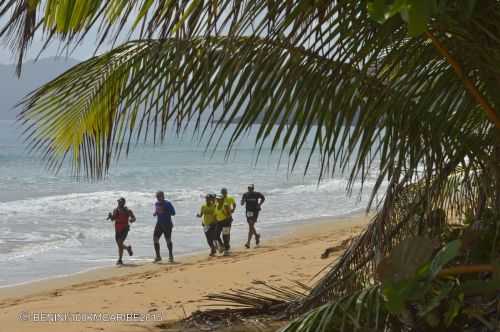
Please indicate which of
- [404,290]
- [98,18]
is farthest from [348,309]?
[98,18]

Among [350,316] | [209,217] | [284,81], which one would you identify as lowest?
[209,217]

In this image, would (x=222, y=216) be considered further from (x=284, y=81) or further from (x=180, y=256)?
(x=284, y=81)

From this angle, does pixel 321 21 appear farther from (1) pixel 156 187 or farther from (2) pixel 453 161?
(1) pixel 156 187

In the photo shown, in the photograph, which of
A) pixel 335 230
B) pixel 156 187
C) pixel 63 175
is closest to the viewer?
pixel 335 230

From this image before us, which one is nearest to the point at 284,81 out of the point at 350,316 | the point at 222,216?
the point at 350,316

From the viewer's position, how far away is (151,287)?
449 inches

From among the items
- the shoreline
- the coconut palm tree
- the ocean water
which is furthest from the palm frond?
the shoreline

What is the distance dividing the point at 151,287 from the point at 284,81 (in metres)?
9.78

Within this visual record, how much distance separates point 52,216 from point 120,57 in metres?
22.3

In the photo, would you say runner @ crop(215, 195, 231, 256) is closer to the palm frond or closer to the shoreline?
the shoreline

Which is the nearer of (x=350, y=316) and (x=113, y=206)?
(x=350, y=316)

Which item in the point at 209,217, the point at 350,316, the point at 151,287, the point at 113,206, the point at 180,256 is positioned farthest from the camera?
the point at 113,206

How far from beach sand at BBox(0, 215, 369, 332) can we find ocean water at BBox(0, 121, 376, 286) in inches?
50.7

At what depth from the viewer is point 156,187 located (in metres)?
36.9
